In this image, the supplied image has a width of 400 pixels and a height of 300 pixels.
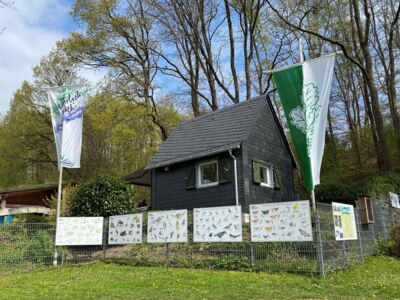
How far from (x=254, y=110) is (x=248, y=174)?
332 centimetres

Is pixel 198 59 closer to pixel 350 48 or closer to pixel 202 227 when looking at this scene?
pixel 350 48

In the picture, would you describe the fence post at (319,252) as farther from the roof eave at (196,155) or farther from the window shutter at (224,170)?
the window shutter at (224,170)

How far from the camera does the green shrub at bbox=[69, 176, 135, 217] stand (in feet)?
46.0

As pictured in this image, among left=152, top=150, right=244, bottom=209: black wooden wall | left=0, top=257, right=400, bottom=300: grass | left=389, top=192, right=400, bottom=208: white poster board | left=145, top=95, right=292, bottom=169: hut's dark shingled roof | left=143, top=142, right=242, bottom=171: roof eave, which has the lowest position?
left=0, top=257, right=400, bottom=300: grass

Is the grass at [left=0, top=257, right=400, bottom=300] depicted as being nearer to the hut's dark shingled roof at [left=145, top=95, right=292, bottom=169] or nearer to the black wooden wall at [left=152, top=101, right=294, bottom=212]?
the black wooden wall at [left=152, top=101, right=294, bottom=212]

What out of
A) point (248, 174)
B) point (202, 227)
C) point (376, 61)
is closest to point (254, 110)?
point (248, 174)

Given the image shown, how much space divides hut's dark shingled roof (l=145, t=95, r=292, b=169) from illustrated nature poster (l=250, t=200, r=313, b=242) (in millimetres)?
6136

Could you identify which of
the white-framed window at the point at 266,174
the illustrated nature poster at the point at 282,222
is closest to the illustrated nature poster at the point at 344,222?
the illustrated nature poster at the point at 282,222

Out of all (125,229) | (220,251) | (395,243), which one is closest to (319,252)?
(220,251)

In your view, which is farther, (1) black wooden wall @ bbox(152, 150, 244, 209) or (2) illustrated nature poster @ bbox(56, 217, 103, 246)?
(1) black wooden wall @ bbox(152, 150, 244, 209)

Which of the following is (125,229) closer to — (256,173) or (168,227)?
(168,227)

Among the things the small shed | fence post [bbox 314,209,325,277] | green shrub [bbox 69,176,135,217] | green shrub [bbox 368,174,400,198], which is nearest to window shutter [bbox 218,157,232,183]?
green shrub [bbox 69,176,135,217]

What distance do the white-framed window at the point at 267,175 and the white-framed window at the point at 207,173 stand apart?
2.13 m

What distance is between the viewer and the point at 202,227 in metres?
10.1
